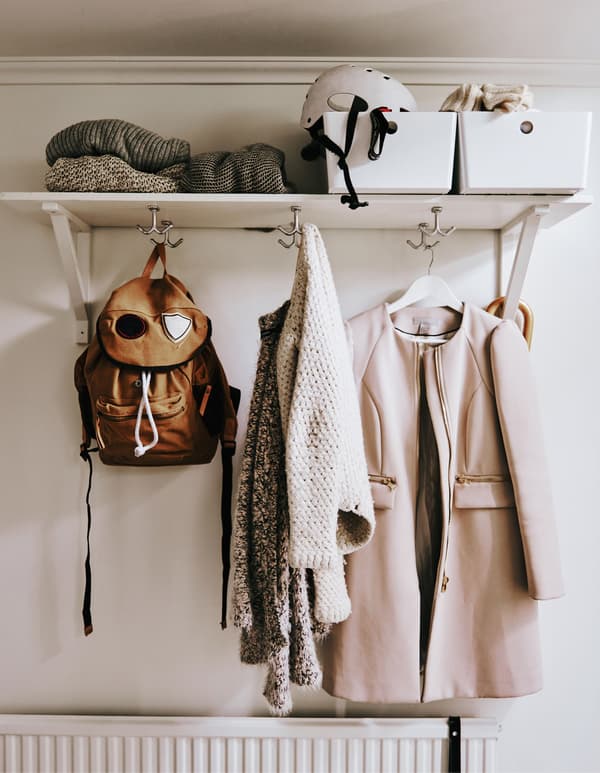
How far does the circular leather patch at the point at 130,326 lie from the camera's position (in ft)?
4.39

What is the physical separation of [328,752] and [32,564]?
0.89 m

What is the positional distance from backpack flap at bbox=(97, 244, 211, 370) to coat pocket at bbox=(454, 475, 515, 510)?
0.67 m

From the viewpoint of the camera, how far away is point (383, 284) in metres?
1.59

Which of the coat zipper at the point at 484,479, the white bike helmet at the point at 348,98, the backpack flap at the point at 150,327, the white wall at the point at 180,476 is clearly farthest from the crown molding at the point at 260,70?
the coat zipper at the point at 484,479

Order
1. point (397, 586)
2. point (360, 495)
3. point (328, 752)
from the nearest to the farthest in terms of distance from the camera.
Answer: point (360, 495), point (397, 586), point (328, 752)

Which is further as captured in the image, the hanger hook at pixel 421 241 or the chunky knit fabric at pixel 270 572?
the hanger hook at pixel 421 241

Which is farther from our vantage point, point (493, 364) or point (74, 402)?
point (74, 402)

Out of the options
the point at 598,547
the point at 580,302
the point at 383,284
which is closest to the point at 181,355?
the point at 383,284

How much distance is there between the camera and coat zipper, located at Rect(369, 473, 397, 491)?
138 cm

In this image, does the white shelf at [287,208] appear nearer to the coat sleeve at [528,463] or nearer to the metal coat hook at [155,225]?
the metal coat hook at [155,225]

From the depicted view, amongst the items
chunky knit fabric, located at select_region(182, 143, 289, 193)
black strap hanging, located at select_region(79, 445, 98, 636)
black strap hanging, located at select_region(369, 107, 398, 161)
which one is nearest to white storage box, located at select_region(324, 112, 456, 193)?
black strap hanging, located at select_region(369, 107, 398, 161)

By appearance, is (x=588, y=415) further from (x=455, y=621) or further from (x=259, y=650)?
(x=259, y=650)

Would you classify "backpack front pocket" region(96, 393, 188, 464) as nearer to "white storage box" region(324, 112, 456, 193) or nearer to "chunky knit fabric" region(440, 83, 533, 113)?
"white storage box" region(324, 112, 456, 193)

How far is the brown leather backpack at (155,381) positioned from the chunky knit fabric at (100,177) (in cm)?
15
